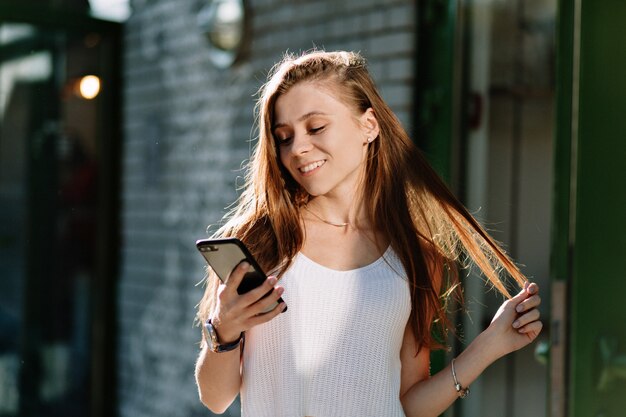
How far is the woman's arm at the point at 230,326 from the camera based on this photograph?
181 cm

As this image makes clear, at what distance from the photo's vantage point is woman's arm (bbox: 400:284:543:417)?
204 centimetres

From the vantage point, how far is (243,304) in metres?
1.81

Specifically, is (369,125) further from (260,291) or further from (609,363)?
(609,363)

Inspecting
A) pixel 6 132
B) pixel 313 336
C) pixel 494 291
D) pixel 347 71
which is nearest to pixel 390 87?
pixel 494 291

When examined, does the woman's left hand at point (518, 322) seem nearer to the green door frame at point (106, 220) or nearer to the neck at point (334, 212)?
the neck at point (334, 212)

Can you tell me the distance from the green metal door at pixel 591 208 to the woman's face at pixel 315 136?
1034mm

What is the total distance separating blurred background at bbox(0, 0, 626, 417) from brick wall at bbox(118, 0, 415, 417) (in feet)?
0.05

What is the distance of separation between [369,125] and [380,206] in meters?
0.20

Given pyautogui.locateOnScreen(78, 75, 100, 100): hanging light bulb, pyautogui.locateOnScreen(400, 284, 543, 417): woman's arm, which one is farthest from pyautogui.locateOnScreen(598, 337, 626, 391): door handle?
pyautogui.locateOnScreen(78, 75, 100, 100): hanging light bulb

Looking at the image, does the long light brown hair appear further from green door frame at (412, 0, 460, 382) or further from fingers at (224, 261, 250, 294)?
green door frame at (412, 0, 460, 382)

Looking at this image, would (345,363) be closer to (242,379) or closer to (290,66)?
(242,379)

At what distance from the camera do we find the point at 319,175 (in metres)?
2.08

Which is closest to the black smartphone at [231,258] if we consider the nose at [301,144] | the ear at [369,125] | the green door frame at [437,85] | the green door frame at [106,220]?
the nose at [301,144]

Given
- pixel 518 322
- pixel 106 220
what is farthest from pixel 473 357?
pixel 106 220
